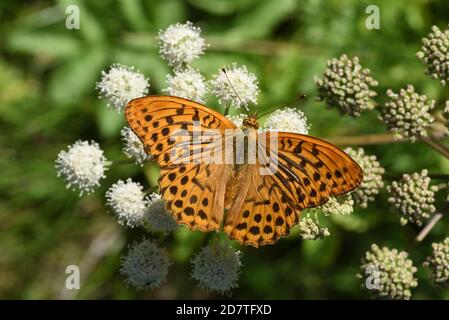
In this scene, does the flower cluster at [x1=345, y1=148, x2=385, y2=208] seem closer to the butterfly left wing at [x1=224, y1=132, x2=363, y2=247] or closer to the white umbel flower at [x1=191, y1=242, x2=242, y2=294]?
the butterfly left wing at [x1=224, y1=132, x2=363, y2=247]

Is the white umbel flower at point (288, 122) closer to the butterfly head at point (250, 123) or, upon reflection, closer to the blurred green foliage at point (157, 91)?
the butterfly head at point (250, 123)

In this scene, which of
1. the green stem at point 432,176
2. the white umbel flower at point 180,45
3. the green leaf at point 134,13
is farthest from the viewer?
the green leaf at point 134,13

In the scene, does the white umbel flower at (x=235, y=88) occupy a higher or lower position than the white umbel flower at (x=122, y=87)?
lower

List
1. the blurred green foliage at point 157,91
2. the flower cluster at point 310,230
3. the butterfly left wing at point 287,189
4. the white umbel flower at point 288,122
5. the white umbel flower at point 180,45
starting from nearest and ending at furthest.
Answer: the butterfly left wing at point 287,189
the flower cluster at point 310,230
the white umbel flower at point 288,122
the white umbel flower at point 180,45
the blurred green foliage at point 157,91

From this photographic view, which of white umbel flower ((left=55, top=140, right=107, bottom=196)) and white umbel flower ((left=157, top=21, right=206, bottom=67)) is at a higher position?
white umbel flower ((left=157, top=21, right=206, bottom=67))

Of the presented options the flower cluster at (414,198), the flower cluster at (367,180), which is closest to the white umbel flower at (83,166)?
the flower cluster at (367,180)

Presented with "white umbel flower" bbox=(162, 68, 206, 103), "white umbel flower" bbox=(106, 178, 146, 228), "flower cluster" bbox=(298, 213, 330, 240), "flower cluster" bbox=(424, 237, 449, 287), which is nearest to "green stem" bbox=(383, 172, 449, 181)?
"flower cluster" bbox=(424, 237, 449, 287)

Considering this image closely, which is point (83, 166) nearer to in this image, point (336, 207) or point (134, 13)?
point (134, 13)

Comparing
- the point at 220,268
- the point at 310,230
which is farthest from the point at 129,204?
the point at 310,230
